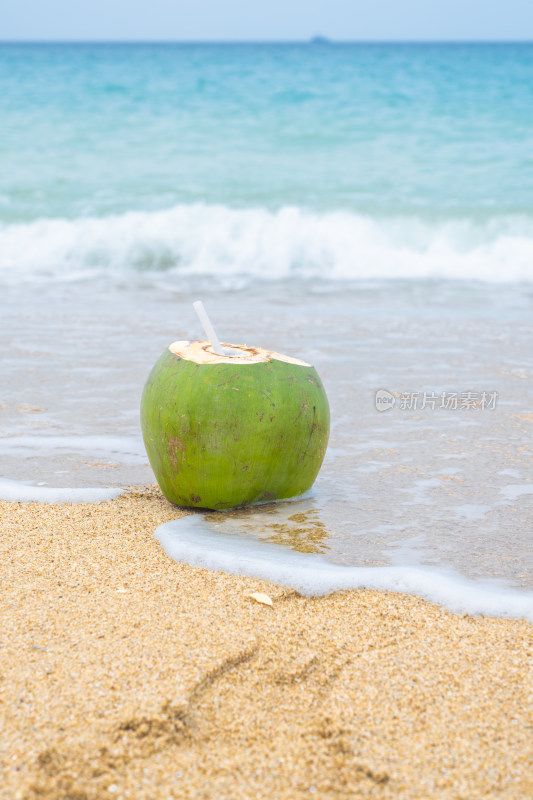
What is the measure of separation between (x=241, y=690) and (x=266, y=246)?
8.88 meters

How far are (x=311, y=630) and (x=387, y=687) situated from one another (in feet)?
1.01

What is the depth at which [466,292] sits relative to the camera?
26.8ft

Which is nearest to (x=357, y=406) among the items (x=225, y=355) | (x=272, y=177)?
(x=225, y=355)

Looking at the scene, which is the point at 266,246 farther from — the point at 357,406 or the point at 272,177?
the point at 357,406

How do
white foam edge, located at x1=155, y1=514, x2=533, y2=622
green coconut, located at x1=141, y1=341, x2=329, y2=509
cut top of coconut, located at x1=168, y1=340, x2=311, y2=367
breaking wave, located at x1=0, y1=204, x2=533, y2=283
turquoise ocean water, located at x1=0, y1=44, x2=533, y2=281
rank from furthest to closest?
turquoise ocean water, located at x1=0, y1=44, x2=533, y2=281 < breaking wave, located at x1=0, y1=204, x2=533, y2=283 < cut top of coconut, located at x1=168, y1=340, x2=311, y2=367 < green coconut, located at x1=141, y1=341, x2=329, y2=509 < white foam edge, located at x1=155, y1=514, x2=533, y2=622

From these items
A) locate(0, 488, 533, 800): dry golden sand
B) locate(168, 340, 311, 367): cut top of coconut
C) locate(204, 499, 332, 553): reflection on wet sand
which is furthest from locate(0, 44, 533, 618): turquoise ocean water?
locate(168, 340, 311, 367): cut top of coconut

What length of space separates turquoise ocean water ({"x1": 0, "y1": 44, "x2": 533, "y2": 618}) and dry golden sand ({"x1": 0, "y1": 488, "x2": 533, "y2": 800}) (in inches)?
11.2

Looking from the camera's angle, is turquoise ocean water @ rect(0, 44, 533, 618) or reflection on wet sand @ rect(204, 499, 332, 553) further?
turquoise ocean water @ rect(0, 44, 533, 618)

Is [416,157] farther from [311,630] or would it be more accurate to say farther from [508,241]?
[311,630]

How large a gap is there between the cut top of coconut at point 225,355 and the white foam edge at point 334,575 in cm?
61

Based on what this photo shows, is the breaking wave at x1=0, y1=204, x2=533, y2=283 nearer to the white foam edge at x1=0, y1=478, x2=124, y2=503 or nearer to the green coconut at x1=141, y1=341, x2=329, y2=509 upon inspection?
the white foam edge at x1=0, y1=478, x2=124, y2=503

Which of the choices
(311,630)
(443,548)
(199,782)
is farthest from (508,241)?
(199,782)

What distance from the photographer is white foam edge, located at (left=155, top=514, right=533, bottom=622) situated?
2.47 metres

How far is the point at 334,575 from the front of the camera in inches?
101
